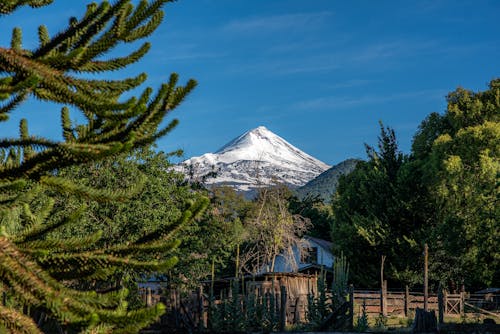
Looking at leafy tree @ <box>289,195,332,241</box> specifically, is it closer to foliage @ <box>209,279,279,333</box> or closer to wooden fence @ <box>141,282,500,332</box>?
wooden fence @ <box>141,282,500,332</box>

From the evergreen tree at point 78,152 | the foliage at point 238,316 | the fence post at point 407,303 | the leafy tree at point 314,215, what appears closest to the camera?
the evergreen tree at point 78,152

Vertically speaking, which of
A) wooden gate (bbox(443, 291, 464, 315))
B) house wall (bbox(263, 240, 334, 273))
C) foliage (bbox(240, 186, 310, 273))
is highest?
foliage (bbox(240, 186, 310, 273))

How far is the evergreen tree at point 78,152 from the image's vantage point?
4.81 m

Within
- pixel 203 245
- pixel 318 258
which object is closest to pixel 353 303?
pixel 203 245

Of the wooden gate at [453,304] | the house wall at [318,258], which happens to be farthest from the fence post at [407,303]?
the house wall at [318,258]

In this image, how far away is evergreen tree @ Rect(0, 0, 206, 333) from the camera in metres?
4.81

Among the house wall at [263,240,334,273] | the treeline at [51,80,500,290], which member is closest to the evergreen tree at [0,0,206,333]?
the treeline at [51,80,500,290]

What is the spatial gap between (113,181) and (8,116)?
24902 millimetres

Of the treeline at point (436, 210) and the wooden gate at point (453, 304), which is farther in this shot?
the treeline at point (436, 210)

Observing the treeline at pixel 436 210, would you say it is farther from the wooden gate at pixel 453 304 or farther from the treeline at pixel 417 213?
the wooden gate at pixel 453 304

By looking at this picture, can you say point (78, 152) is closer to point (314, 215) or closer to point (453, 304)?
point (453, 304)

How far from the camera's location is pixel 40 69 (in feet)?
17.7

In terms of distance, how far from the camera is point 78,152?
5219 mm

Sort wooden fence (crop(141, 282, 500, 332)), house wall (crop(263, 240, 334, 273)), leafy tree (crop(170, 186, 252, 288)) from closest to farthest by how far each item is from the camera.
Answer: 1. wooden fence (crop(141, 282, 500, 332))
2. leafy tree (crop(170, 186, 252, 288))
3. house wall (crop(263, 240, 334, 273))
